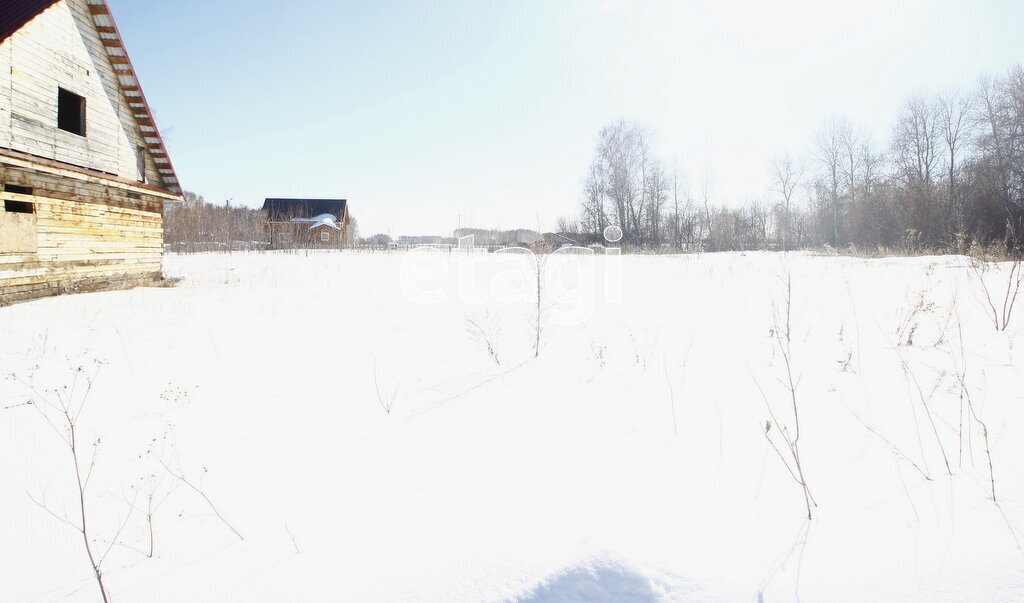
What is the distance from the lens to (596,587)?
1.56 meters

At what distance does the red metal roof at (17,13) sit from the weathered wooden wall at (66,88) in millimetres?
124

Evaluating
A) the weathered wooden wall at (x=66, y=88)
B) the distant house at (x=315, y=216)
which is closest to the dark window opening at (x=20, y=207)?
the weathered wooden wall at (x=66, y=88)

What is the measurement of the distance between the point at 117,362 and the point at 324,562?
4.85 m

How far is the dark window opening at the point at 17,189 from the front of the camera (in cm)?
752

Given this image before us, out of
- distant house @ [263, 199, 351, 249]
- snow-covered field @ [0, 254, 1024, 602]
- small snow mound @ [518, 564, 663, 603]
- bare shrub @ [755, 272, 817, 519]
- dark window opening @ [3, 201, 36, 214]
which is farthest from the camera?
distant house @ [263, 199, 351, 249]

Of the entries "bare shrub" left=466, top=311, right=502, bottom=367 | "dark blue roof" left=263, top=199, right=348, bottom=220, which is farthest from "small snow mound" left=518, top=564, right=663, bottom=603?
"dark blue roof" left=263, top=199, right=348, bottom=220

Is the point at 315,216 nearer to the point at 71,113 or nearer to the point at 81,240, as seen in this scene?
the point at 71,113

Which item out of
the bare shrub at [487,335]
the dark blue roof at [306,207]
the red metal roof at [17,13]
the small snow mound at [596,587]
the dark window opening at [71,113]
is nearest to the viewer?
the small snow mound at [596,587]

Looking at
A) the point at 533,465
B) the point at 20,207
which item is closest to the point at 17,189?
the point at 20,207

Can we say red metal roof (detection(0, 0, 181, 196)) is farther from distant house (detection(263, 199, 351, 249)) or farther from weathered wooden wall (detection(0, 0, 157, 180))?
distant house (detection(263, 199, 351, 249))

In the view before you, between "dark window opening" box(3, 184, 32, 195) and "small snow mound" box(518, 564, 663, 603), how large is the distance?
37.0 ft

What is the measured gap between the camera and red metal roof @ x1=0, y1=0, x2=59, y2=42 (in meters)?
7.36

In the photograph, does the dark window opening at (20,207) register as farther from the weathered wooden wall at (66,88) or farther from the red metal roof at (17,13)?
the red metal roof at (17,13)

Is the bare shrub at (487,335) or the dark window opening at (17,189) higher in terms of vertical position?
the dark window opening at (17,189)
